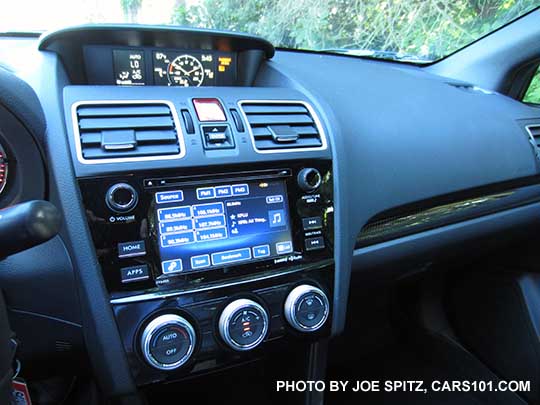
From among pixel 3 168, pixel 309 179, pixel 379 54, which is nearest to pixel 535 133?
pixel 379 54

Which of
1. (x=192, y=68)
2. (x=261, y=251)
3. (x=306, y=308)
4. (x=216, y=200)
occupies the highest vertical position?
(x=192, y=68)

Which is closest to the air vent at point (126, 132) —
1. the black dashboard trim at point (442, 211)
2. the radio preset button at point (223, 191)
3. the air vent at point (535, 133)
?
the radio preset button at point (223, 191)

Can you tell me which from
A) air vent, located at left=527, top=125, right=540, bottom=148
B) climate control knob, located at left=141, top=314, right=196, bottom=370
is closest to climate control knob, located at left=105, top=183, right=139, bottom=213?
climate control knob, located at left=141, top=314, right=196, bottom=370

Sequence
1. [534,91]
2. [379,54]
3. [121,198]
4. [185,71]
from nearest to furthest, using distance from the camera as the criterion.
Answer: [121,198]
[185,71]
[379,54]
[534,91]

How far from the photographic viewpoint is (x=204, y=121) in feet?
2.99

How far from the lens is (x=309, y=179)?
0.98 meters

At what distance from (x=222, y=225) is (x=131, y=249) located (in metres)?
0.18

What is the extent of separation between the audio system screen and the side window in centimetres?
135

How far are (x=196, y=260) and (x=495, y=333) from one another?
134 cm

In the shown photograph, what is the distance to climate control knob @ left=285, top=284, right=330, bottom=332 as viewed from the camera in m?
0.95

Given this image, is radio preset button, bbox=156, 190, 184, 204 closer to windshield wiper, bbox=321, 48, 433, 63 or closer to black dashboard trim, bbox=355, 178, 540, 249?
black dashboard trim, bbox=355, 178, 540, 249

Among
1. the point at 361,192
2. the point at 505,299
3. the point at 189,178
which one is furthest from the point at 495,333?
the point at 189,178

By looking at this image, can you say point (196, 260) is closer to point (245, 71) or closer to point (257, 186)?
point (257, 186)

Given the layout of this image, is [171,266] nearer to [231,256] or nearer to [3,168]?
[231,256]
